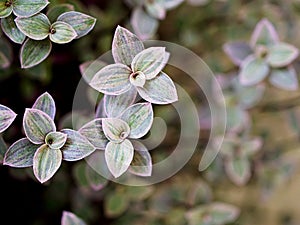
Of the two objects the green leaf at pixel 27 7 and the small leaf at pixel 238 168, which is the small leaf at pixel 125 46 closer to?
the green leaf at pixel 27 7

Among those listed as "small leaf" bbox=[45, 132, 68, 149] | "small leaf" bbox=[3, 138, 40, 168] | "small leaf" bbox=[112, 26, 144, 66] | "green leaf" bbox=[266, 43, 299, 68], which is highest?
"green leaf" bbox=[266, 43, 299, 68]

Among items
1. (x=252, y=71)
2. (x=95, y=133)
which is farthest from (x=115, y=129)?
(x=252, y=71)

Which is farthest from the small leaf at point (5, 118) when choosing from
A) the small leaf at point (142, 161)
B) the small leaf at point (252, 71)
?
the small leaf at point (252, 71)

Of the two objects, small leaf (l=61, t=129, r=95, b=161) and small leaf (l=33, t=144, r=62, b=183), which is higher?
small leaf (l=61, t=129, r=95, b=161)

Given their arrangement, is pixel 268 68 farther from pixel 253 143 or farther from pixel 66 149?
pixel 66 149

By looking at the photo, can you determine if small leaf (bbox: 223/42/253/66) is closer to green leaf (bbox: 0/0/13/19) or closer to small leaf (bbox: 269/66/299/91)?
small leaf (bbox: 269/66/299/91)

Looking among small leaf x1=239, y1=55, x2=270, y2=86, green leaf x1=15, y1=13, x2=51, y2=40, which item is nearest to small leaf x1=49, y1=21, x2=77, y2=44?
green leaf x1=15, y1=13, x2=51, y2=40
